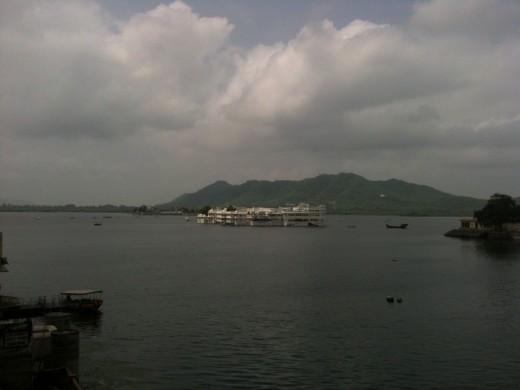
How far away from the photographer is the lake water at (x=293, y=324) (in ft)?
78.3

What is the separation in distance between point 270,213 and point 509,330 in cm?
16662

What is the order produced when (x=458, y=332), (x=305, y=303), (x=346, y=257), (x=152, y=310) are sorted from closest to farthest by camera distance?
(x=458, y=332), (x=152, y=310), (x=305, y=303), (x=346, y=257)

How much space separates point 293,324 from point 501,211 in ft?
326

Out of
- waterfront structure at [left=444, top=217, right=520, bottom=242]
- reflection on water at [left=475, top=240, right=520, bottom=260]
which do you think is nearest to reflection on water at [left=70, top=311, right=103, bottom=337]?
reflection on water at [left=475, top=240, right=520, bottom=260]

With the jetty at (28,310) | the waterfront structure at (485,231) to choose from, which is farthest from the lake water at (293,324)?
the waterfront structure at (485,231)

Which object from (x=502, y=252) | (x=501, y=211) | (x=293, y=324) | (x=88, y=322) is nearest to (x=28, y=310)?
(x=88, y=322)

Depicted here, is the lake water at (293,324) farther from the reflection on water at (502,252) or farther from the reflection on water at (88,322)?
the reflection on water at (502,252)

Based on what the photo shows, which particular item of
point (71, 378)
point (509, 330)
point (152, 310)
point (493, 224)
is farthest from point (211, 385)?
point (493, 224)

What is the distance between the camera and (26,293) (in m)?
45.2

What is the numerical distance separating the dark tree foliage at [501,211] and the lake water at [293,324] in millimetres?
54936

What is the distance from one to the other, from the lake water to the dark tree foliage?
180 feet

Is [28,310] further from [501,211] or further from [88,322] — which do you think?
[501,211]

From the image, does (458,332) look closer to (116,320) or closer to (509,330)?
(509,330)

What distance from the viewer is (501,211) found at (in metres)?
115
